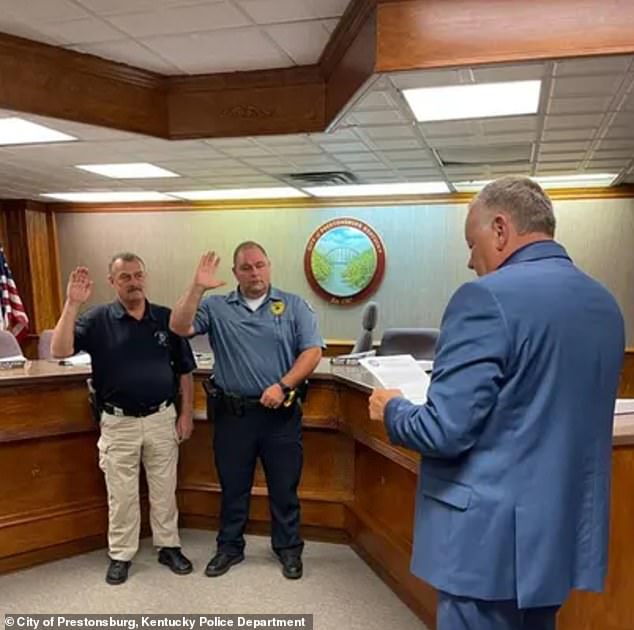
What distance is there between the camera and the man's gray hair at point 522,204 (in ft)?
4.34

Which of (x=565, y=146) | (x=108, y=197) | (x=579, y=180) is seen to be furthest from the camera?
(x=108, y=197)

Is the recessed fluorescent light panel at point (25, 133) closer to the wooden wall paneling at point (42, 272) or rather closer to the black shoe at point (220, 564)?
the black shoe at point (220, 564)

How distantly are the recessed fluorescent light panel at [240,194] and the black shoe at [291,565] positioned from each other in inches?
145

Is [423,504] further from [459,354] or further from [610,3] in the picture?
[610,3]

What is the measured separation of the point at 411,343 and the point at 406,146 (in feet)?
4.92

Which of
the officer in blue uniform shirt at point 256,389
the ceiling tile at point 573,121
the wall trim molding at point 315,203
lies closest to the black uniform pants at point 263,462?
the officer in blue uniform shirt at point 256,389

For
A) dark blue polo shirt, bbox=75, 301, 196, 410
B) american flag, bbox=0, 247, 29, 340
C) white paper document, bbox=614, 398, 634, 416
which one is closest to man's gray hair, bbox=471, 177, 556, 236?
white paper document, bbox=614, 398, 634, 416

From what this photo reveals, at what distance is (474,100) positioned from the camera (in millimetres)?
2879

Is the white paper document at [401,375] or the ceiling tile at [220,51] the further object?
the ceiling tile at [220,51]

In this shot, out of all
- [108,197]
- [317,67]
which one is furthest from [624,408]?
[108,197]

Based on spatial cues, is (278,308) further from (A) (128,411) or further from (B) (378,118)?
(B) (378,118)

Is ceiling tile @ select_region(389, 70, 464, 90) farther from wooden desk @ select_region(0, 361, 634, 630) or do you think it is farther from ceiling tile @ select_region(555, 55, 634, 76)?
wooden desk @ select_region(0, 361, 634, 630)

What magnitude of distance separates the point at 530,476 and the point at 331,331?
17.0ft

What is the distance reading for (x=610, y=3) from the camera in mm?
2211
